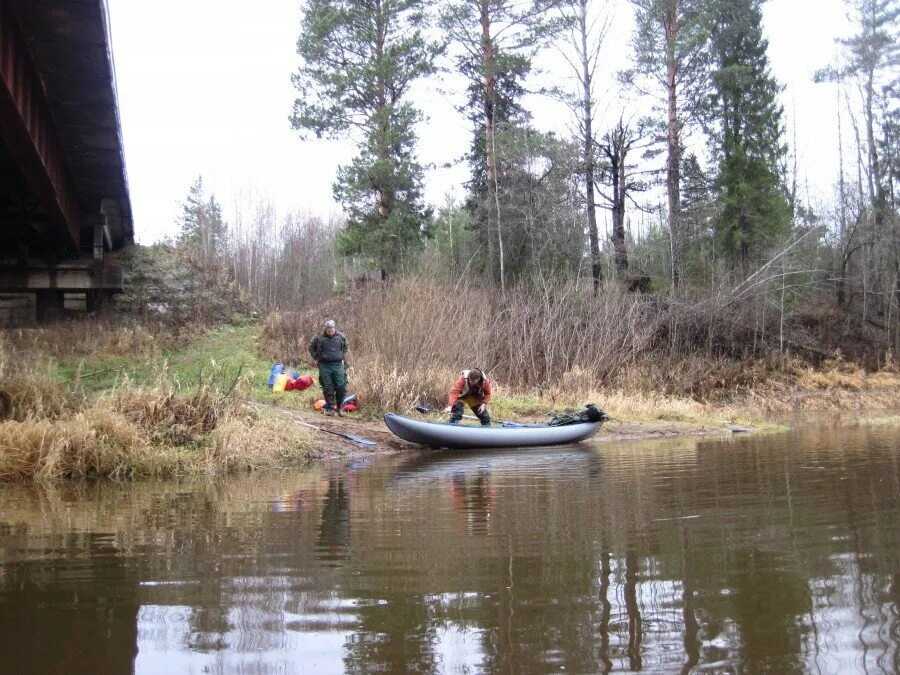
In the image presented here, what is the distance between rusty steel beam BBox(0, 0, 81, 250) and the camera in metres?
10.2

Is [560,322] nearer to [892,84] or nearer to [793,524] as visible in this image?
[793,524]

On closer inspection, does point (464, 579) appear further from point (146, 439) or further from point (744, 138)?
point (744, 138)

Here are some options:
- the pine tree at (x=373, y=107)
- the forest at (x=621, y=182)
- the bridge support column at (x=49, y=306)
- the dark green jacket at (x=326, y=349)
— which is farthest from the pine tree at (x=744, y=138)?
the bridge support column at (x=49, y=306)

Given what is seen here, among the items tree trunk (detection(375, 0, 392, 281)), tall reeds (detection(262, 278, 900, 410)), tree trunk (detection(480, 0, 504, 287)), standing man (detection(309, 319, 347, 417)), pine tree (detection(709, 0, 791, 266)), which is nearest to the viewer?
standing man (detection(309, 319, 347, 417))

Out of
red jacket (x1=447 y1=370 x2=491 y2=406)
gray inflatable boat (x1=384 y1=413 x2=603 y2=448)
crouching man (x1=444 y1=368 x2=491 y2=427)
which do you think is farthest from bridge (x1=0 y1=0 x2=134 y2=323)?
red jacket (x1=447 y1=370 x2=491 y2=406)

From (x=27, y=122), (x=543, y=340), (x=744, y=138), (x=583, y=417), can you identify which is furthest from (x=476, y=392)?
(x=744, y=138)

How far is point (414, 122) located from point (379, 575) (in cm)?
2460

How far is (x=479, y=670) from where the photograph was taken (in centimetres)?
308

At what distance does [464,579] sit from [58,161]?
583 inches

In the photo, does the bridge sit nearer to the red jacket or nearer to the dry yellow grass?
the dry yellow grass

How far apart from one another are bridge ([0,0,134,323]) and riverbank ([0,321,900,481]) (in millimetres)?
1565

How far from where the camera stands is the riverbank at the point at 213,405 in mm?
10344

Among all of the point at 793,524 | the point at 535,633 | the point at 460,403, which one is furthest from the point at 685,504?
the point at 460,403

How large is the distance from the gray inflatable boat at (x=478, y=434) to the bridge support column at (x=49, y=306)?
1562 cm
